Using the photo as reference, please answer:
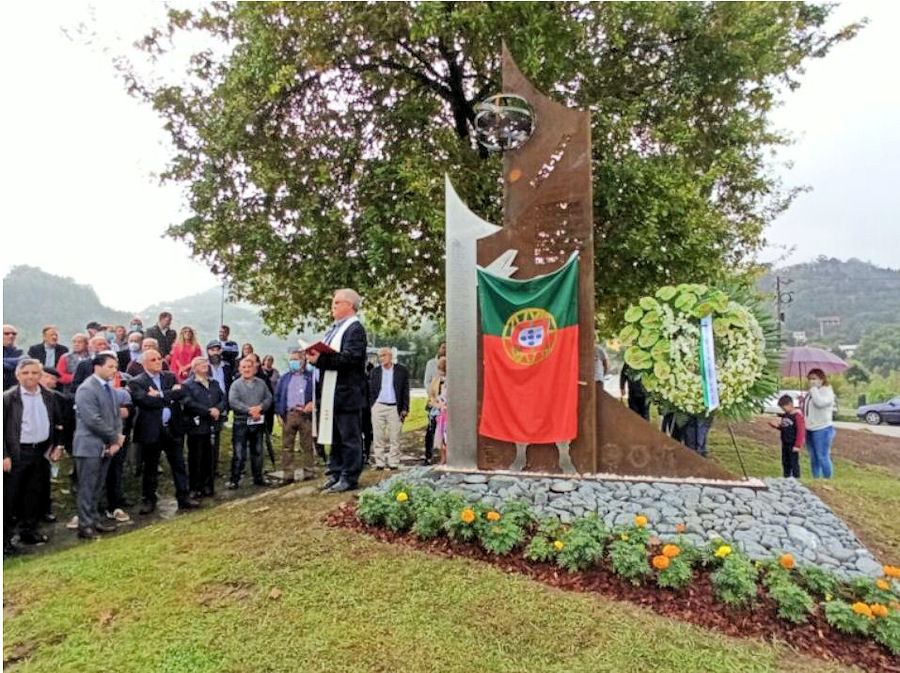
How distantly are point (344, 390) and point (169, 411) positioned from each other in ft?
8.02

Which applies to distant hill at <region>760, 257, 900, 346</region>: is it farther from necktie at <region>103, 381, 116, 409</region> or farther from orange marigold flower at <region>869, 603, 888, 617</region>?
necktie at <region>103, 381, 116, 409</region>

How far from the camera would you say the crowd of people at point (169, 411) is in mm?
5613

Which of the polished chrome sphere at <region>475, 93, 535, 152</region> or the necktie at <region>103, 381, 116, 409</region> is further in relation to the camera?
the polished chrome sphere at <region>475, 93, 535, 152</region>

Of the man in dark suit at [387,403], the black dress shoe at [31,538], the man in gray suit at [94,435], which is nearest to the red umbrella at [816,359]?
the man in dark suit at [387,403]

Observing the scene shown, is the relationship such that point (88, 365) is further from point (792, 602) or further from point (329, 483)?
point (792, 602)

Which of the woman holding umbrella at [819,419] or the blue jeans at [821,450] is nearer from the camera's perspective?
the woman holding umbrella at [819,419]

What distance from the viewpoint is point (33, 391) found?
554 cm

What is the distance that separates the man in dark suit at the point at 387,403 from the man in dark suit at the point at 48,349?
3854 mm

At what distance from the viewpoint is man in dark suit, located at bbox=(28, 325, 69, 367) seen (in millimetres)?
7270

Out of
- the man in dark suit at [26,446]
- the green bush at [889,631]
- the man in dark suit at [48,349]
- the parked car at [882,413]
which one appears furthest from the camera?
the parked car at [882,413]

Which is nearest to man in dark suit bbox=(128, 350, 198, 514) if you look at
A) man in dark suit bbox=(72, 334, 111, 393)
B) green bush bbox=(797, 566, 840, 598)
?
man in dark suit bbox=(72, 334, 111, 393)

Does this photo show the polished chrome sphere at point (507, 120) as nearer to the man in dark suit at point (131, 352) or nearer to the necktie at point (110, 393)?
the necktie at point (110, 393)

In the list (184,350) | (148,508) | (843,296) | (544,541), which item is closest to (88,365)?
(184,350)

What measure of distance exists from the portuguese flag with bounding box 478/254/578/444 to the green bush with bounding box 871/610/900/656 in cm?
272
